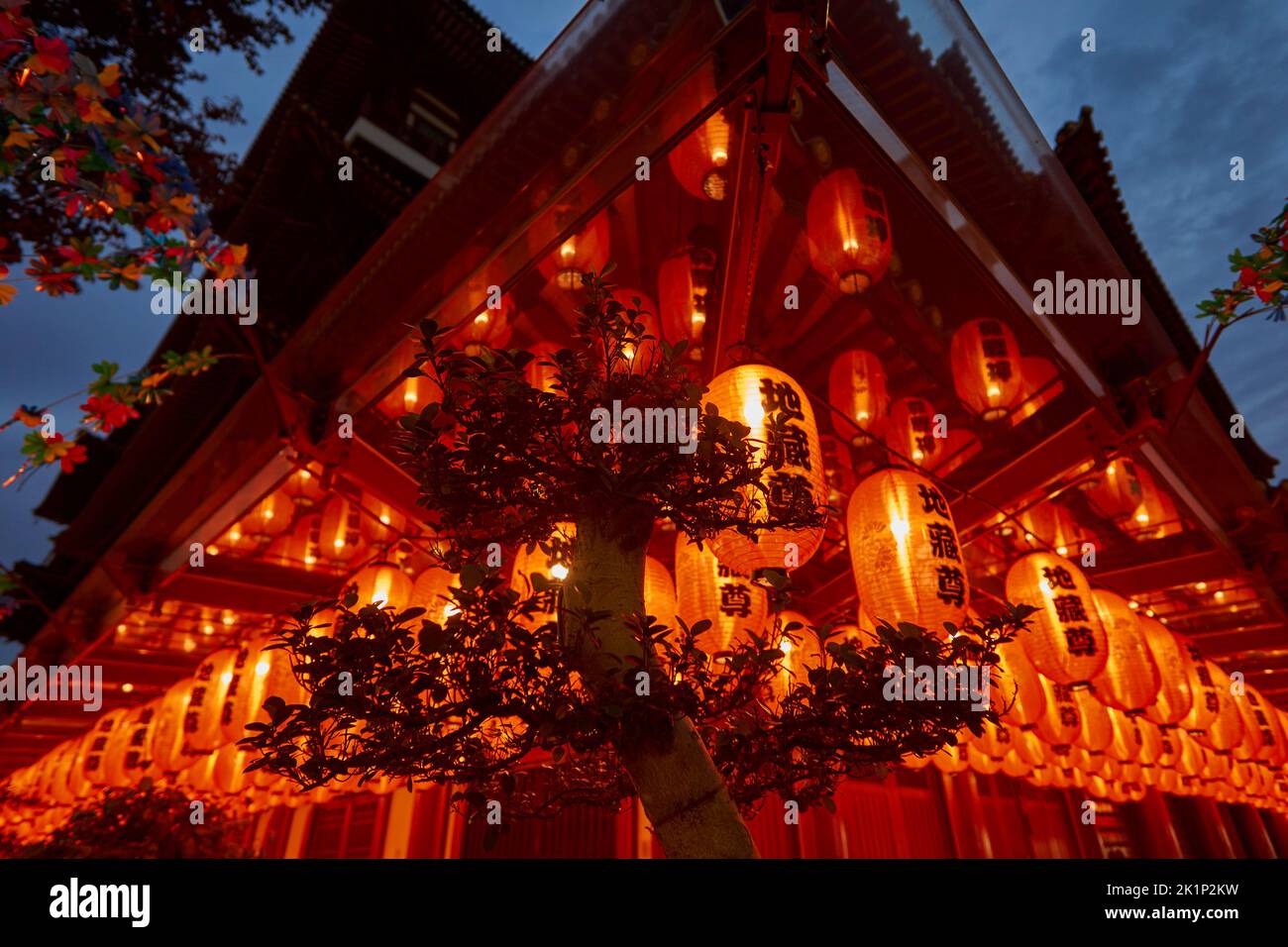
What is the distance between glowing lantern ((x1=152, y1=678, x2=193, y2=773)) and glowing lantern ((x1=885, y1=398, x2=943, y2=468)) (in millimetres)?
8176

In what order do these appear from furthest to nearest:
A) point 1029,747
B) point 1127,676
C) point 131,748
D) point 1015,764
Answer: point 1015,764 < point 131,748 < point 1029,747 < point 1127,676

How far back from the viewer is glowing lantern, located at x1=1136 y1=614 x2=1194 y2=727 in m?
7.15

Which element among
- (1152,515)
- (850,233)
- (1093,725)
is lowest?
(1093,725)

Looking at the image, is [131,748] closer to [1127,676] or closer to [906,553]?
[906,553]

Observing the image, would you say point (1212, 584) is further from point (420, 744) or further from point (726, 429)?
point (420, 744)

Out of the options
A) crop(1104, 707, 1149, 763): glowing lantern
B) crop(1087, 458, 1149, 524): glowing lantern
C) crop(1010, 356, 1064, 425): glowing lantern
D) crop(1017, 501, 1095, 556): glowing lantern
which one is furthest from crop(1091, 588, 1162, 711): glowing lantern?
crop(1104, 707, 1149, 763): glowing lantern

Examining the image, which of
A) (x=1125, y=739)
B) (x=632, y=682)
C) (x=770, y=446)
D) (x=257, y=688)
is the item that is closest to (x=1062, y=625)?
(x=770, y=446)

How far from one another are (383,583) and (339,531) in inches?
125

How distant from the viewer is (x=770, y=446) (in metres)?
3.37

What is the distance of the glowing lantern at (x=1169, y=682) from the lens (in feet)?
23.5

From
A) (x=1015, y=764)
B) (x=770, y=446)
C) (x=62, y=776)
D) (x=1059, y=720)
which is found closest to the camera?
(x=770, y=446)

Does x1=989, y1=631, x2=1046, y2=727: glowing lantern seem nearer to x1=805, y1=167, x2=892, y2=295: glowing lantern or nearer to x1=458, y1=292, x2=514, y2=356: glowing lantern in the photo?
x1=805, y1=167, x2=892, y2=295: glowing lantern

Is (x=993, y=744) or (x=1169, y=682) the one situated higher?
(x=1169, y=682)

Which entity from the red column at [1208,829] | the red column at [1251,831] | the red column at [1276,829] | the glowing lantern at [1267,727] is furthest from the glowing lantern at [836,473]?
the red column at [1276,829]
